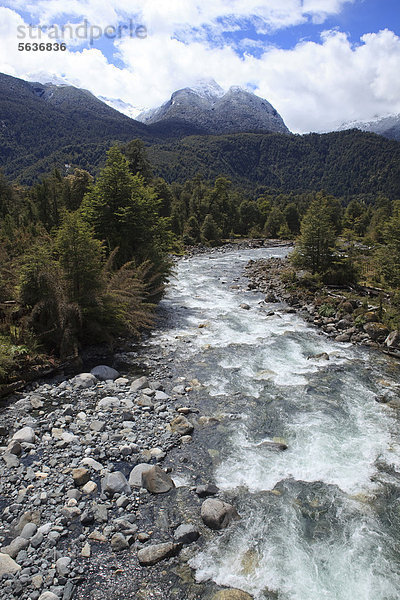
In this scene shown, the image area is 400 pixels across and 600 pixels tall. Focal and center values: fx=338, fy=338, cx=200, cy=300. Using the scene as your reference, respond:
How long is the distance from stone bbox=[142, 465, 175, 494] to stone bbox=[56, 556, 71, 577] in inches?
76.8

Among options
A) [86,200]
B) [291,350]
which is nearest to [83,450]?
[291,350]

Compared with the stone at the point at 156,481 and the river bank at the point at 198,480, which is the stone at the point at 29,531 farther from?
the stone at the point at 156,481

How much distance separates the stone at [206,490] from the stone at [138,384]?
4.56 meters

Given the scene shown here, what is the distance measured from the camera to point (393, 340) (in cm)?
1519

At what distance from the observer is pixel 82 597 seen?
A: 501 cm

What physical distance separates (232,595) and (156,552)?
1.36m

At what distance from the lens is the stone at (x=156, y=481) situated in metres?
7.03

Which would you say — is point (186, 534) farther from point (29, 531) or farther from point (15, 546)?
point (15, 546)

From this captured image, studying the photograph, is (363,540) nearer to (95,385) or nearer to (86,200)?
(95,385)

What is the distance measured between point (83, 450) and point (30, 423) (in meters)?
1.93

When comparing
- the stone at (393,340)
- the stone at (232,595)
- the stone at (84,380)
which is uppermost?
the stone at (393,340)

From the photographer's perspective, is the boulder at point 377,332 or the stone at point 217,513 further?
the boulder at point 377,332

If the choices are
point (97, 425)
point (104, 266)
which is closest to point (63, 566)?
point (97, 425)

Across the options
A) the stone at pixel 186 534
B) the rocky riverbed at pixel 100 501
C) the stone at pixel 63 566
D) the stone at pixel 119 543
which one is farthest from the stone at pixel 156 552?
the stone at pixel 63 566
